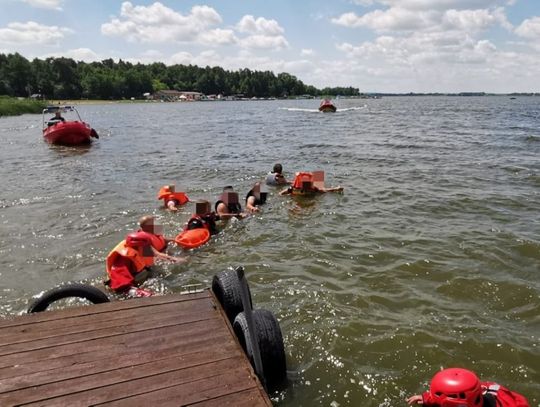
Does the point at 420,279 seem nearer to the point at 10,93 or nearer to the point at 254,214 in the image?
the point at 254,214

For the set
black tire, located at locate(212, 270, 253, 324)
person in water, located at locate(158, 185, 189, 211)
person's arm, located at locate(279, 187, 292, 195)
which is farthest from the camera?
person's arm, located at locate(279, 187, 292, 195)

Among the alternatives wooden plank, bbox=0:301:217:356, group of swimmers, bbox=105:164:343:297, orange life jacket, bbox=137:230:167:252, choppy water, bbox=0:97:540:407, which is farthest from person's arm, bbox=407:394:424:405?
orange life jacket, bbox=137:230:167:252

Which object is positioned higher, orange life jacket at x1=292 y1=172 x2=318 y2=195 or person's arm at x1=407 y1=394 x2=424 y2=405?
orange life jacket at x1=292 y1=172 x2=318 y2=195

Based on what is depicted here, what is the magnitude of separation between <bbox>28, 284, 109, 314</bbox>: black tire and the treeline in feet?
393

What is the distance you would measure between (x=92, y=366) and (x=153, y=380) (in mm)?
631

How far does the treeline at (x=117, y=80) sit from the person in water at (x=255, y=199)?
114995 millimetres

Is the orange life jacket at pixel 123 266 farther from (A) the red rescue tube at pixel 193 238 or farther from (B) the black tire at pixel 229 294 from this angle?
(B) the black tire at pixel 229 294

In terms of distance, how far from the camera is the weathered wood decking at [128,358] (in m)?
3.62

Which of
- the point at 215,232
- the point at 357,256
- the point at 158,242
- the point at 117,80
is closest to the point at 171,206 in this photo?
the point at 215,232

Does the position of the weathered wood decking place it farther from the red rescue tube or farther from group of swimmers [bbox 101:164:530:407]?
the red rescue tube

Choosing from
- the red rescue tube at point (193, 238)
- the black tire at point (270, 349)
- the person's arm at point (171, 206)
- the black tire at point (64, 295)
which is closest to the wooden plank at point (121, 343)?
the black tire at point (270, 349)

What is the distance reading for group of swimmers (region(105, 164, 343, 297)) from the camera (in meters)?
7.05

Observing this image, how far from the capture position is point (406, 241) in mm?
9094

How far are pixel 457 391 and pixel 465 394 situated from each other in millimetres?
63
